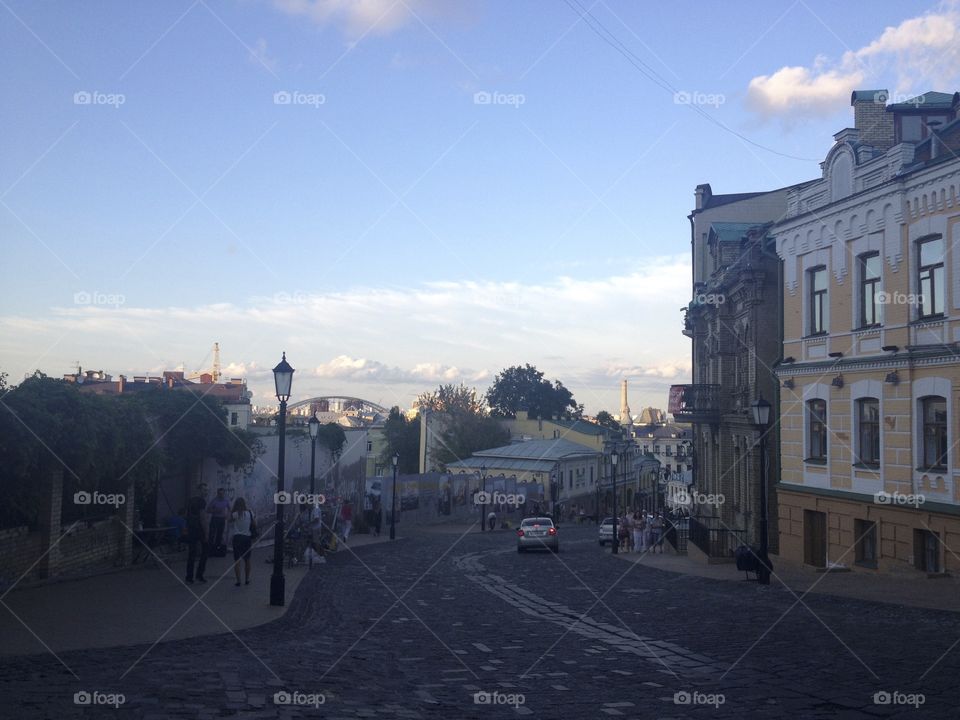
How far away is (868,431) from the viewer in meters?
22.2

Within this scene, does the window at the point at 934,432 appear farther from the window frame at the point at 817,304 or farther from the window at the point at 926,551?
the window frame at the point at 817,304

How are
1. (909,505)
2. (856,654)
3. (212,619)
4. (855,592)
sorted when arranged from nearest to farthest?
(856,654), (212,619), (855,592), (909,505)

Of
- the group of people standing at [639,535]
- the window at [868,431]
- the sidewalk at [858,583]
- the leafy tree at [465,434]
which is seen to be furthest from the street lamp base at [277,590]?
the leafy tree at [465,434]

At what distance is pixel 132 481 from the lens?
63.1 feet

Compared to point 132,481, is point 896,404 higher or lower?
higher

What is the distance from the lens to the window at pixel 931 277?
19438mm

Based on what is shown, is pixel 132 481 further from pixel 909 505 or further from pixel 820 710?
pixel 909 505

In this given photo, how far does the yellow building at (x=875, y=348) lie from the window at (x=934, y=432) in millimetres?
31

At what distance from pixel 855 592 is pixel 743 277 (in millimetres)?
11899

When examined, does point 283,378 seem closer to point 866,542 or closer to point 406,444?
point 866,542

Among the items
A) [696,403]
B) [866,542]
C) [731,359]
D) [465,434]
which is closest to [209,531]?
[866,542]

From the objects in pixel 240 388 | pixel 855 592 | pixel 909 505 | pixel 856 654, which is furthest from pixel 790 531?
pixel 240 388

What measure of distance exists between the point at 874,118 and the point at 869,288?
18.4 feet

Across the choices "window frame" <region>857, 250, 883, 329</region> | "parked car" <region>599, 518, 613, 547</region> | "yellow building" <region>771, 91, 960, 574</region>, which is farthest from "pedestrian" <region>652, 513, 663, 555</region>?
"window frame" <region>857, 250, 883, 329</region>
